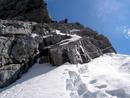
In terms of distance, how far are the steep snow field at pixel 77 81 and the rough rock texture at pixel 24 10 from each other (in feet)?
97.7

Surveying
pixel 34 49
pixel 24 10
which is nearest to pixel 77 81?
pixel 34 49

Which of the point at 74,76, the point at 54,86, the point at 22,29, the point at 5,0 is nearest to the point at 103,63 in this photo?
the point at 74,76

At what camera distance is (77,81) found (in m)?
21.0

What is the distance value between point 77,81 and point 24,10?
41236 mm

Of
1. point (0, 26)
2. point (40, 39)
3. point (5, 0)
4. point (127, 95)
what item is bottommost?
point (127, 95)

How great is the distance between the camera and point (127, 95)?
16938mm

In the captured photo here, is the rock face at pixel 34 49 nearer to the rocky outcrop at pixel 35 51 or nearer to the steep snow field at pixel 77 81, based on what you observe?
the rocky outcrop at pixel 35 51

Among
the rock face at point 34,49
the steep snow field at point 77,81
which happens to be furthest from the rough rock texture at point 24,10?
the steep snow field at point 77,81

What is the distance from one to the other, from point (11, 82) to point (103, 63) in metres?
8.89

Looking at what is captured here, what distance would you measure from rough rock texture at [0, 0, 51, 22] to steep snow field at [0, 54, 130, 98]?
29772mm

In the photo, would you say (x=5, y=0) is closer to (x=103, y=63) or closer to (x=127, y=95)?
(x=103, y=63)

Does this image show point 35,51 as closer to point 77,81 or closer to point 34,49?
point 34,49

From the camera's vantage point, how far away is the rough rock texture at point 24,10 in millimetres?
56688

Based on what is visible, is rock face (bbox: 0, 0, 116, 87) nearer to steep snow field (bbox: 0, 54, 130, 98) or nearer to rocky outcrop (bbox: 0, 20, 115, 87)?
rocky outcrop (bbox: 0, 20, 115, 87)
